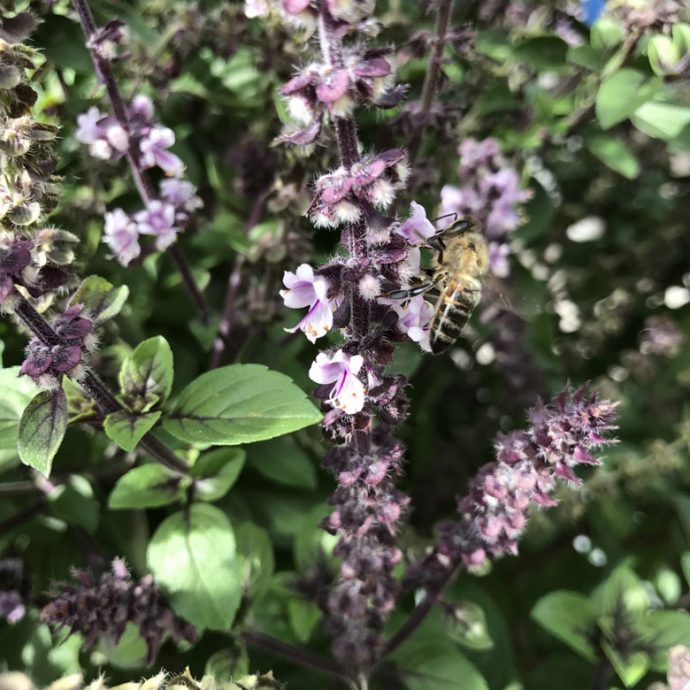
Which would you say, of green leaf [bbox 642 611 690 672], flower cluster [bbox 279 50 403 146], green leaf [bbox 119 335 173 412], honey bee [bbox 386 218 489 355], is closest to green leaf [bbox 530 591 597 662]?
green leaf [bbox 642 611 690 672]

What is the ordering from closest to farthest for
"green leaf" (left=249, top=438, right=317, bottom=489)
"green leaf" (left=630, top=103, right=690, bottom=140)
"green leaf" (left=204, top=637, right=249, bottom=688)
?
"green leaf" (left=204, top=637, right=249, bottom=688), "green leaf" (left=249, top=438, right=317, bottom=489), "green leaf" (left=630, top=103, right=690, bottom=140)

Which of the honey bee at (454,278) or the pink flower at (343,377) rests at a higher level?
the pink flower at (343,377)

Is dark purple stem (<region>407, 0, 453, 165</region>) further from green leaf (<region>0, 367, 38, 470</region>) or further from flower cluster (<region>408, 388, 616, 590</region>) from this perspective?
green leaf (<region>0, 367, 38, 470</region>)

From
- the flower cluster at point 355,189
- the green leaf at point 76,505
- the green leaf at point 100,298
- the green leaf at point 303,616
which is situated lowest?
the green leaf at point 303,616

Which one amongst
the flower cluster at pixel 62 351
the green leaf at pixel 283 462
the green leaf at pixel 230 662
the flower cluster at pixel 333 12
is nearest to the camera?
the flower cluster at pixel 333 12

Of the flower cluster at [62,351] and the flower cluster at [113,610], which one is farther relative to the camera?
the flower cluster at [113,610]

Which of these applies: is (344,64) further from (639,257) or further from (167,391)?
(639,257)

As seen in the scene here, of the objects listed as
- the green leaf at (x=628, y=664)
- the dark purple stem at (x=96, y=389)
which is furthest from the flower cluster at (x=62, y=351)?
the green leaf at (x=628, y=664)

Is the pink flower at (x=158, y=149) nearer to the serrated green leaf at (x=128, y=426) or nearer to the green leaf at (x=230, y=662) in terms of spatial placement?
the serrated green leaf at (x=128, y=426)
